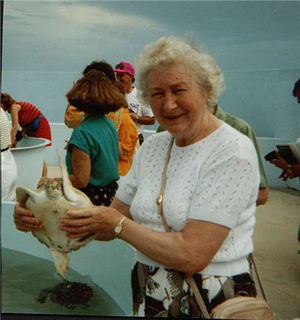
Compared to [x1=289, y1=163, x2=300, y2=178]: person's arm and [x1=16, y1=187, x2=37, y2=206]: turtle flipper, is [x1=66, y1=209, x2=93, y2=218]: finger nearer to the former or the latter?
[x1=16, y1=187, x2=37, y2=206]: turtle flipper

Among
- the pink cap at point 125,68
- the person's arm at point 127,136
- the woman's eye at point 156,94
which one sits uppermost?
the pink cap at point 125,68

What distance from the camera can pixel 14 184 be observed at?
2055 mm

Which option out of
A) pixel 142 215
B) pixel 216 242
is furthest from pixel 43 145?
pixel 216 242

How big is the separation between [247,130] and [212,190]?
0.42 meters

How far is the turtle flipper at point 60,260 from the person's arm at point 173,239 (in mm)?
360

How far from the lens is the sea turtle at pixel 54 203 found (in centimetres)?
175

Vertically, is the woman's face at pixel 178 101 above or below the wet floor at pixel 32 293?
above

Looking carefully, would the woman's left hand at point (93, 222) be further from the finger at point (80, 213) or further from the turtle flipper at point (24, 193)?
the turtle flipper at point (24, 193)

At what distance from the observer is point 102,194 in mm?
1956

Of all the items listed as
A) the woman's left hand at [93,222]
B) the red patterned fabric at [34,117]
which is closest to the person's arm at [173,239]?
A: the woman's left hand at [93,222]

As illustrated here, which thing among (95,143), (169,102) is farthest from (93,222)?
(169,102)

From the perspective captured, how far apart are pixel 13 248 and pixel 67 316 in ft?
1.39

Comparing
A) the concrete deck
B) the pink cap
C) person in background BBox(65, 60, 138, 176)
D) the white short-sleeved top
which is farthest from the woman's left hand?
the concrete deck

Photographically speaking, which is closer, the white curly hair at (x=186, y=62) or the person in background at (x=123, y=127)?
the white curly hair at (x=186, y=62)
